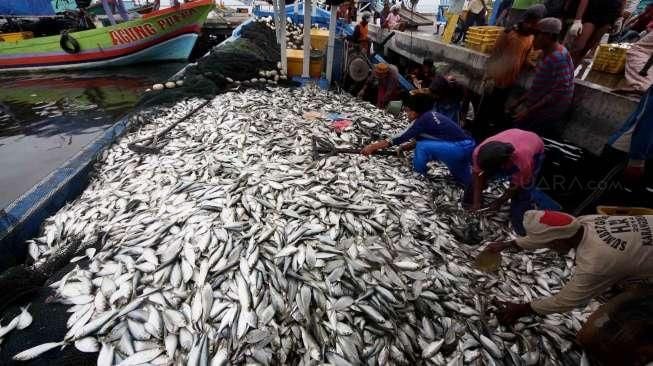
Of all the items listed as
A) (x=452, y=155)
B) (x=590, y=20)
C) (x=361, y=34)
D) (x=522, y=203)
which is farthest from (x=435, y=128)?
(x=361, y=34)

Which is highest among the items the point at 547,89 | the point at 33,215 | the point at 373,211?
the point at 547,89

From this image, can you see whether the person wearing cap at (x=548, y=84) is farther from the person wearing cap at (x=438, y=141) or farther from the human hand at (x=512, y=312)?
the human hand at (x=512, y=312)

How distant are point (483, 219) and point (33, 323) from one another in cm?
465

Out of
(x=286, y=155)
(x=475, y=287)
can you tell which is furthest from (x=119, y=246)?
(x=475, y=287)

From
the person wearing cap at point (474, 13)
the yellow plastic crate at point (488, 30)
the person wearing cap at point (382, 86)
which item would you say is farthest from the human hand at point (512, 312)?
the person wearing cap at point (474, 13)

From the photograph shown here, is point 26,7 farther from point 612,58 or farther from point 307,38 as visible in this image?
point 612,58

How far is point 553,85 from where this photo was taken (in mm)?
4613

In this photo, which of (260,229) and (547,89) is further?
(547,89)

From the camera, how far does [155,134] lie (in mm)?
6117

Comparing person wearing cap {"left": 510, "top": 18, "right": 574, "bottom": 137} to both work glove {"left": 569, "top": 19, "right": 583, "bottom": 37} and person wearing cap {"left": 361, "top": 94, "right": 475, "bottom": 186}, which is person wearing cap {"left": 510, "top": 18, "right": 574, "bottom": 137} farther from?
work glove {"left": 569, "top": 19, "right": 583, "bottom": 37}

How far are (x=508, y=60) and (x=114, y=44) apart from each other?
17.3 m

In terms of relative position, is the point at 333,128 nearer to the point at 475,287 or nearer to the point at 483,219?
the point at 483,219

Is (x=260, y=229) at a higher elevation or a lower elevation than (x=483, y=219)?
higher

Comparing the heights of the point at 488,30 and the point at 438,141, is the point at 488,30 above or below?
above
